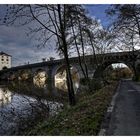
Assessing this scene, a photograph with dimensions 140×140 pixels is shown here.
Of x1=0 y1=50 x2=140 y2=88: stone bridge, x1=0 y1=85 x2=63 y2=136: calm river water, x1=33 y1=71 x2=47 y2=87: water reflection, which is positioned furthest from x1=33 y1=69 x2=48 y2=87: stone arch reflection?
x1=0 y1=50 x2=140 y2=88: stone bridge

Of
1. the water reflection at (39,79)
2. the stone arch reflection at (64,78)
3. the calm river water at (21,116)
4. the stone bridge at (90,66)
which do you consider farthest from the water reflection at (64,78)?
the calm river water at (21,116)

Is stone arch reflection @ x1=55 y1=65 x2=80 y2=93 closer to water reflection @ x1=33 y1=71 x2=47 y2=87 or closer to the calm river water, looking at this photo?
water reflection @ x1=33 y1=71 x2=47 y2=87

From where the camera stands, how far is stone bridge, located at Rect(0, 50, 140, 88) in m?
18.6

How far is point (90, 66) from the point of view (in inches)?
927

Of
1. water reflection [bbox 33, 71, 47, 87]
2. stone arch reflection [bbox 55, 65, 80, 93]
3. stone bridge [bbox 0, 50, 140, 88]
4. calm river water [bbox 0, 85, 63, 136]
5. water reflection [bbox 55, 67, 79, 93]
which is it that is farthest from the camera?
water reflection [bbox 55, 67, 79, 93]

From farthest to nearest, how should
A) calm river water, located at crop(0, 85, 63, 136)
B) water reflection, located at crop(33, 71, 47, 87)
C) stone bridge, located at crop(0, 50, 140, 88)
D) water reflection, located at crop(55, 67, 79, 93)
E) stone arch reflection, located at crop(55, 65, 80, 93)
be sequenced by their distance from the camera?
water reflection, located at crop(55, 67, 79, 93), stone arch reflection, located at crop(55, 65, 80, 93), stone bridge, located at crop(0, 50, 140, 88), water reflection, located at crop(33, 71, 47, 87), calm river water, located at crop(0, 85, 63, 136)

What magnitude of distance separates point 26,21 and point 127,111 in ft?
13.9

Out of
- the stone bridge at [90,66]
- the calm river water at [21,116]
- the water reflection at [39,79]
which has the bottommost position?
the calm river water at [21,116]

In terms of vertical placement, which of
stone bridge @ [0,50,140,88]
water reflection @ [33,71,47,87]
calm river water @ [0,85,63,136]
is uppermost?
stone bridge @ [0,50,140,88]

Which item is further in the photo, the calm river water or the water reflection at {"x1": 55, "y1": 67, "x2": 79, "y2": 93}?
the water reflection at {"x1": 55, "y1": 67, "x2": 79, "y2": 93}

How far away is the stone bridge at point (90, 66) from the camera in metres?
18.6

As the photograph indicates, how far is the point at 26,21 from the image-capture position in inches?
374

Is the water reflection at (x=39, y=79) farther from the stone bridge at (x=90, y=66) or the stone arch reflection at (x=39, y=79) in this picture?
the stone bridge at (x=90, y=66)

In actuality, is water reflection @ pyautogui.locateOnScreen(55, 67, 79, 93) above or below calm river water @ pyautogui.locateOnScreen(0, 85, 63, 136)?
above
